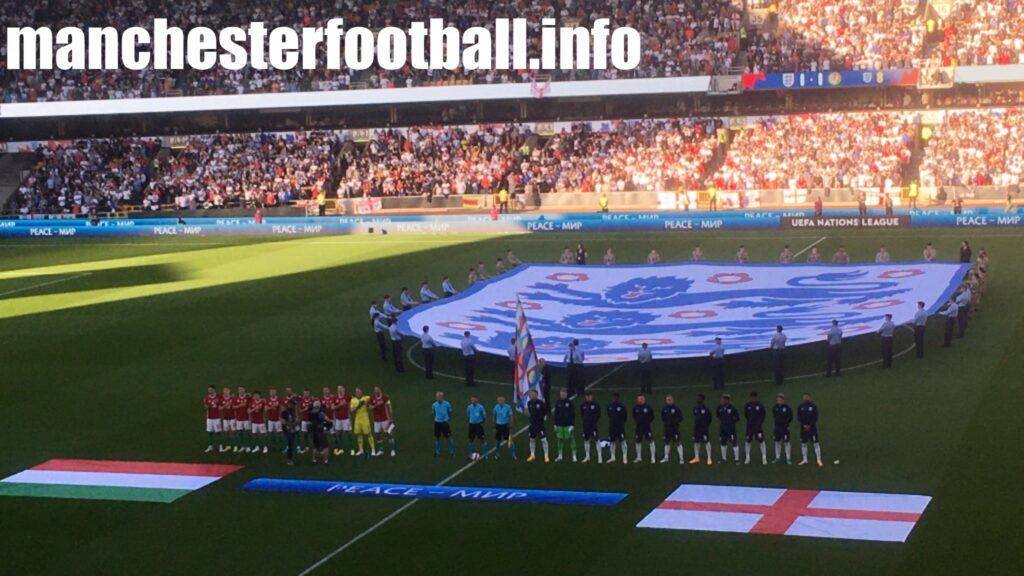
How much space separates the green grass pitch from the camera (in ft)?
71.8

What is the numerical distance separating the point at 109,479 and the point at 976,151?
48079 millimetres

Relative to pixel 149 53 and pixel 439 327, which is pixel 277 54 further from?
pixel 439 327

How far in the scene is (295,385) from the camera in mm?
35250

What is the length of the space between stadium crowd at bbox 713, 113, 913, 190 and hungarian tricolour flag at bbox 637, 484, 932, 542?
4107 centimetres

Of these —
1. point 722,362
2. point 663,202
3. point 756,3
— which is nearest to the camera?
point 722,362

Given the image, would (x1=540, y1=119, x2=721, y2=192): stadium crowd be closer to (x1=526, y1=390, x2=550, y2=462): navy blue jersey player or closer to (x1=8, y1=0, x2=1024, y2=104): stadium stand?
(x1=8, y1=0, x2=1024, y2=104): stadium stand

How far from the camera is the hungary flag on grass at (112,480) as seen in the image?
2684 centimetres

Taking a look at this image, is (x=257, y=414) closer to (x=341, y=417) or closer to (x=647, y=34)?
(x=341, y=417)

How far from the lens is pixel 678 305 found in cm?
4003

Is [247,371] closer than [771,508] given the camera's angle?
No

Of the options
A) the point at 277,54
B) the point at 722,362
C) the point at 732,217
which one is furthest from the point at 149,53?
the point at 722,362

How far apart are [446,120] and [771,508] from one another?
57.6 m

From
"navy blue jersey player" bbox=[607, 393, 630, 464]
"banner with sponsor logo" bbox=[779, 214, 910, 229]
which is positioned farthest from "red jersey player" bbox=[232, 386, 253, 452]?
"banner with sponsor logo" bbox=[779, 214, 910, 229]

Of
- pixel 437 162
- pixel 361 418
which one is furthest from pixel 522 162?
pixel 361 418
